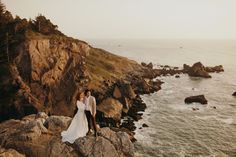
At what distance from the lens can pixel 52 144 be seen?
1828 cm

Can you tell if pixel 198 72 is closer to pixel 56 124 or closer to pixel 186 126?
pixel 186 126

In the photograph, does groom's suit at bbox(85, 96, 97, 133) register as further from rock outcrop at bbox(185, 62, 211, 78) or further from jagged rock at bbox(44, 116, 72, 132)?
rock outcrop at bbox(185, 62, 211, 78)

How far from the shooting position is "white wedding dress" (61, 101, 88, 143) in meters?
18.3

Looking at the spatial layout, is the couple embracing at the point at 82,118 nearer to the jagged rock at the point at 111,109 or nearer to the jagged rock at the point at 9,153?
the jagged rock at the point at 9,153

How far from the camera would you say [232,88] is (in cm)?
9519

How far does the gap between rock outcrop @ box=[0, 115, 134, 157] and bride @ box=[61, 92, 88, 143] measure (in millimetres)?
365

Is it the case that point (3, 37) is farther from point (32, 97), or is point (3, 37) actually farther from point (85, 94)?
point (85, 94)

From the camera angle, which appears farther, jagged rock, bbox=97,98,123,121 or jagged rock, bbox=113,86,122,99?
jagged rock, bbox=113,86,122,99

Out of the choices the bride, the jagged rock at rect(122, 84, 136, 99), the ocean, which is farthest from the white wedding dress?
the jagged rock at rect(122, 84, 136, 99)

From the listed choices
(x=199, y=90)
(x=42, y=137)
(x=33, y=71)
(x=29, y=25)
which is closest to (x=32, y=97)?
(x=33, y=71)

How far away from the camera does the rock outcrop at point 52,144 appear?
17781 mm

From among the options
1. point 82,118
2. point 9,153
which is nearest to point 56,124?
point 82,118

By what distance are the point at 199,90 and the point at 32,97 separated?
2338 inches

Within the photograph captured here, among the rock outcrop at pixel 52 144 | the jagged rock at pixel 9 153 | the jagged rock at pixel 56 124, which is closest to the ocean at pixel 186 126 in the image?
the jagged rock at pixel 56 124
